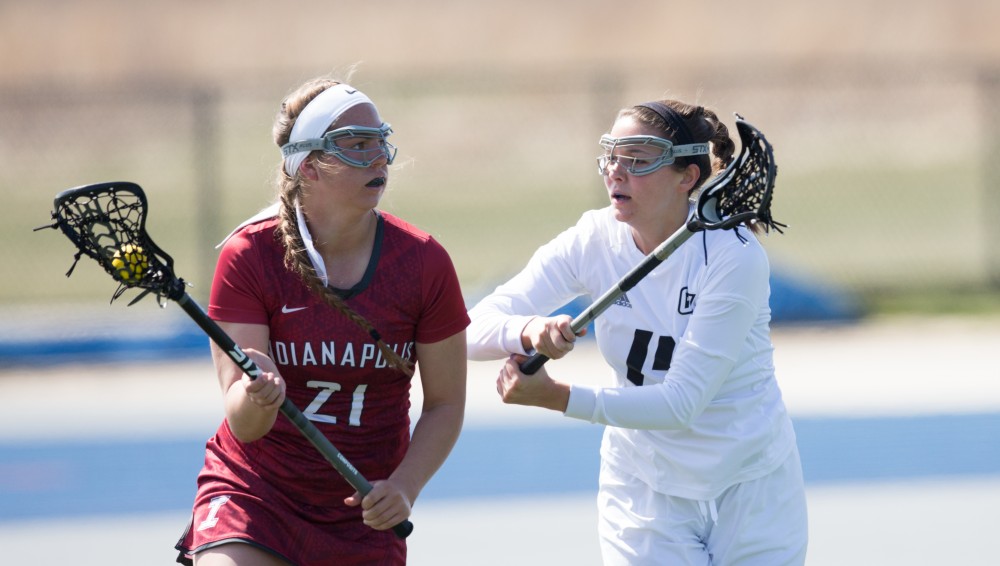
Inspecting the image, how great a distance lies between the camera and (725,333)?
3.76 metres

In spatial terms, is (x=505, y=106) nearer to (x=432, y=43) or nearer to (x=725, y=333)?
(x=432, y=43)

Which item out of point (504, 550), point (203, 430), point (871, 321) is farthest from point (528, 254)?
point (504, 550)

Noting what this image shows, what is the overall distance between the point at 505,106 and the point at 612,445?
1024 inches

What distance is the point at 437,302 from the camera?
374 centimetres

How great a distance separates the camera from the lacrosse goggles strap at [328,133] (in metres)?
3.68

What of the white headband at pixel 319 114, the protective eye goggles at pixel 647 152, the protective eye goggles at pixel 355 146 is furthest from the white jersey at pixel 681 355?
the white headband at pixel 319 114

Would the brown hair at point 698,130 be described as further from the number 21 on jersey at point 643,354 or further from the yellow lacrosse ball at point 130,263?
the yellow lacrosse ball at point 130,263

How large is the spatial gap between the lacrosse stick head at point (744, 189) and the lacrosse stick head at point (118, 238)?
1.47 meters

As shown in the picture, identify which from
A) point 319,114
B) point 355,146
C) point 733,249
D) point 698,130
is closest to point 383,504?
point 355,146

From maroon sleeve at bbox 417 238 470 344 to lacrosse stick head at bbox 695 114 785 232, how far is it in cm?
72

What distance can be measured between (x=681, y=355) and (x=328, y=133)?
1165 millimetres

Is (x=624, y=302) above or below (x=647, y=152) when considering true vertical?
below

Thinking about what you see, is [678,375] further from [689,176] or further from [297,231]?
[297,231]

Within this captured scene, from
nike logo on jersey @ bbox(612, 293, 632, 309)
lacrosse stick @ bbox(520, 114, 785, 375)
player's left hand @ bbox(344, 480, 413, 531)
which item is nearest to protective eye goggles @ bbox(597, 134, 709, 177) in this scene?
lacrosse stick @ bbox(520, 114, 785, 375)
